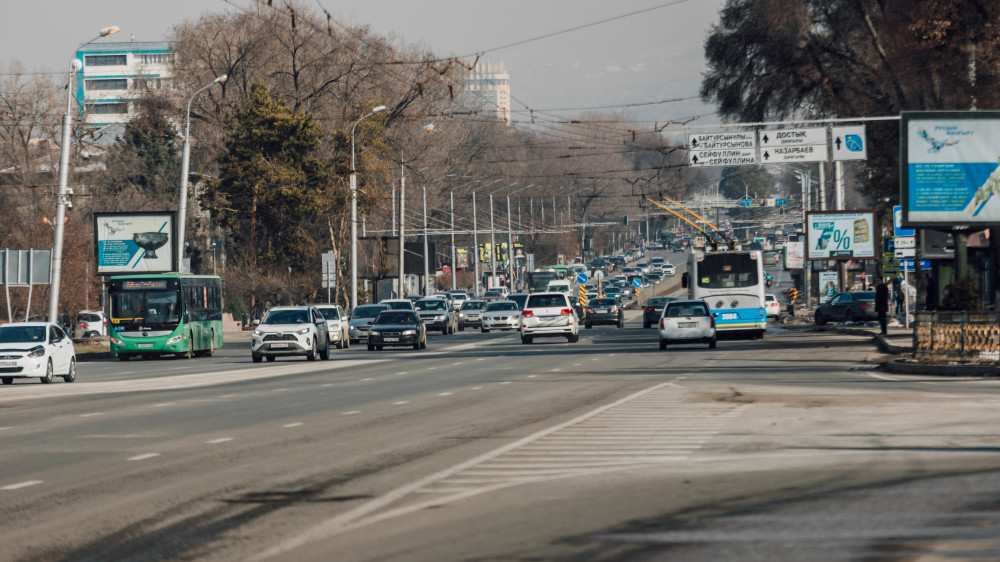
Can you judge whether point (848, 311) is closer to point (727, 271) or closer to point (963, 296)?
point (727, 271)

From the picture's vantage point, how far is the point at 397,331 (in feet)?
149

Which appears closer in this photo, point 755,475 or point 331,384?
point 755,475

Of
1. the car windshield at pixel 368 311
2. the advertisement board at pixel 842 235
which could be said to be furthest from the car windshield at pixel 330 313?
the advertisement board at pixel 842 235

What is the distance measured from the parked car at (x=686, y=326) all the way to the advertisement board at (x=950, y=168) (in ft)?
37.2

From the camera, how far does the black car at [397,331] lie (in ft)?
149

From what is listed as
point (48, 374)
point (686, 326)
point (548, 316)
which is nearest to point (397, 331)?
point (548, 316)

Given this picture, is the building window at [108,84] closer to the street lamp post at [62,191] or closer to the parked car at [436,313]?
the parked car at [436,313]

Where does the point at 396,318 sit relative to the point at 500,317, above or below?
above

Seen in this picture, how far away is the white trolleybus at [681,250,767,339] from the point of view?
148 ft

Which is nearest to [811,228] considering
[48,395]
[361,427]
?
[48,395]

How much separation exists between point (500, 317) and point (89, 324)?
934 inches

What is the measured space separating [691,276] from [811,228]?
17.8 metres

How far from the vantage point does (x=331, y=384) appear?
2644 cm

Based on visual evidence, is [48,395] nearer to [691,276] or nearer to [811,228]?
[691,276]
